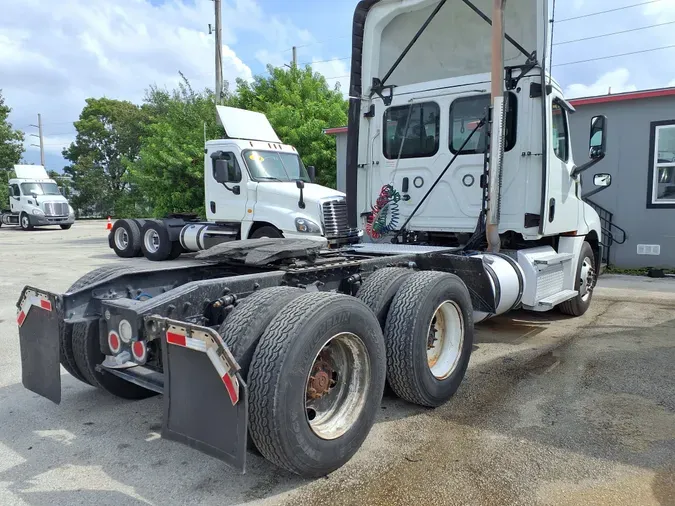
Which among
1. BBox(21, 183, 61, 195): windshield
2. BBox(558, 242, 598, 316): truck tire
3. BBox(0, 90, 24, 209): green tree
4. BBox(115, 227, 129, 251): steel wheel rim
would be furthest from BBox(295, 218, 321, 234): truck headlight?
BBox(0, 90, 24, 209): green tree

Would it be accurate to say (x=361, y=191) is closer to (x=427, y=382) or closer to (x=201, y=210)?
(x=427, y=382)

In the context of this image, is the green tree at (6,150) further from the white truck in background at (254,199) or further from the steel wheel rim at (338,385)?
the steel wheel rim at (338,385)

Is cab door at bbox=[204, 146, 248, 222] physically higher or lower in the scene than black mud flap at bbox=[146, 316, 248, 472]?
higher

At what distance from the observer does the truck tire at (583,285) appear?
706 cm

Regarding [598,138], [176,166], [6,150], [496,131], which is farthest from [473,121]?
[6,150]

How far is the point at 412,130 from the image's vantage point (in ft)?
21.3

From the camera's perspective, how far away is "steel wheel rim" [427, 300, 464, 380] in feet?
14.0

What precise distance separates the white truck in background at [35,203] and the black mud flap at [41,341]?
26.6 m

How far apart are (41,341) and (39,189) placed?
28094 mm

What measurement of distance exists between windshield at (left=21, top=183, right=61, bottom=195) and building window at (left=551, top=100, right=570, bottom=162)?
27.8 meters

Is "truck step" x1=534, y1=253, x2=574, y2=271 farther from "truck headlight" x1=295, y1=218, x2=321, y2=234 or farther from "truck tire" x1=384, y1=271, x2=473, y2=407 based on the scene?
"truck headlight" x1=295, y1=218, x2=321, y2=234

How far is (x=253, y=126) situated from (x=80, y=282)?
340 inches

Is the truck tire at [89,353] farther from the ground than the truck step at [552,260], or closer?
closer

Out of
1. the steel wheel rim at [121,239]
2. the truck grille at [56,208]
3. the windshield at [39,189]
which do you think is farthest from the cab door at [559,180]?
the windshield at [39,189]
